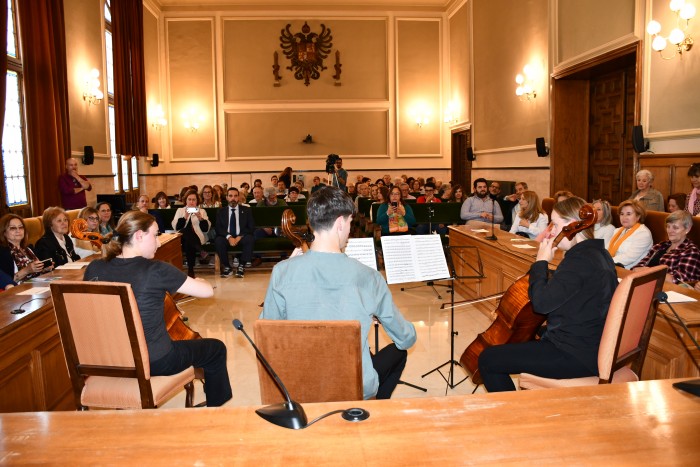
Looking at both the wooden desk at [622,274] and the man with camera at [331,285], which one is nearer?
the man with camera at [331,285]

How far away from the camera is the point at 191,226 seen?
26.3 ft

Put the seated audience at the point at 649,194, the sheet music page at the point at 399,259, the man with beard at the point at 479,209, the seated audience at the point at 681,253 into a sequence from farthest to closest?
the man with beard at the point at 479,209 < the seated audience at the point at 649,194 < the seated audience at the point at 681,253 < the sheet music page at the point at 399,259

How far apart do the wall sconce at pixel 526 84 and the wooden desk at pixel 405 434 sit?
Answer: 8.80m

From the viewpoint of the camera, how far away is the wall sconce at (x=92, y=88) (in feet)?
30.8

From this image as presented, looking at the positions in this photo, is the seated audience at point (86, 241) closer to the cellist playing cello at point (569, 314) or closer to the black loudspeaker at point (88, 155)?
the cellist playing cello at point (569, 314)

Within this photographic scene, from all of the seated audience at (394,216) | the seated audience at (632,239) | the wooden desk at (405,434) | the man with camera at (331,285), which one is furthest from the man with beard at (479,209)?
the wooden desk at (405,434)

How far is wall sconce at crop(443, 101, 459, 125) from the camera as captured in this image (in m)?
14.5

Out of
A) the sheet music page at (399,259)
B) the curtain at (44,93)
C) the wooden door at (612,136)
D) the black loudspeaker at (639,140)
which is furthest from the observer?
the wooden door at (612,136)

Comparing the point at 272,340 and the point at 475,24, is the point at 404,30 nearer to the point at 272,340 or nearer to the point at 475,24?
the point at 475,24

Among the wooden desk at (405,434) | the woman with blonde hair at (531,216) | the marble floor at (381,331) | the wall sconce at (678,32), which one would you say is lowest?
the marble floor at (381,331)

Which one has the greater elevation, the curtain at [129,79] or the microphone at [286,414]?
the curtain at [129,79]

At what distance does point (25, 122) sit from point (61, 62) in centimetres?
117

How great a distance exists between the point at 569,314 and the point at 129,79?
10.8 metres

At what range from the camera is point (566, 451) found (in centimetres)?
136
